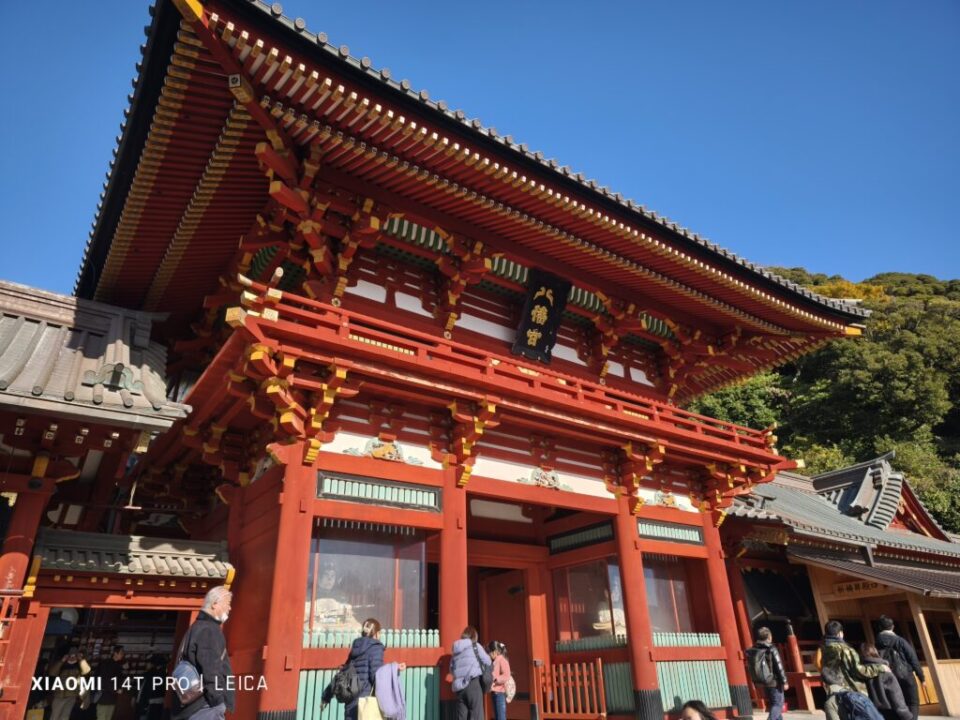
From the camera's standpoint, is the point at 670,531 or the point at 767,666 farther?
the point at 670,531

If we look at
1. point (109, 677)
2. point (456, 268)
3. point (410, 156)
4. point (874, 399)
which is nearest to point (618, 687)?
point (456, 268)

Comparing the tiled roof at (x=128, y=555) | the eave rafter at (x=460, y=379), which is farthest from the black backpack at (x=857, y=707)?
the tiled roof at (x=128, y=555)

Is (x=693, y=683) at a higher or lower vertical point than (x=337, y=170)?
lower

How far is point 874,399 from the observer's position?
3791 centimetres

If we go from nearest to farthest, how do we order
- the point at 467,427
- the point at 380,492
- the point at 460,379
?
the point at 380,492, the point at 460,379, the point at 467,427

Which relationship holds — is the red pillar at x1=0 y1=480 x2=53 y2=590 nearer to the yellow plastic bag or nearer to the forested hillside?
the yellow plastic bag

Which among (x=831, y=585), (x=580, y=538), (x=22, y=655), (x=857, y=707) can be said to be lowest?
(x=857, y=707)

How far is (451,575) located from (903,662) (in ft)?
19.3

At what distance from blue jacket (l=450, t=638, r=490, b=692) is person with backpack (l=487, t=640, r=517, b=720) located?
1.59m

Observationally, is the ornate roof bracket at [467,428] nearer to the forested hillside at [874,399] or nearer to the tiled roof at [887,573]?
the tiled roof at [887,573]

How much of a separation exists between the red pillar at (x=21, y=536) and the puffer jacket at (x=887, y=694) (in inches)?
388

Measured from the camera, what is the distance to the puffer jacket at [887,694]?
7527mm

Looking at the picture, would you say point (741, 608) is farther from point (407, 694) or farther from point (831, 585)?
point (407, 694)

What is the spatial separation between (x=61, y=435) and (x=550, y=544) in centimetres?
870
